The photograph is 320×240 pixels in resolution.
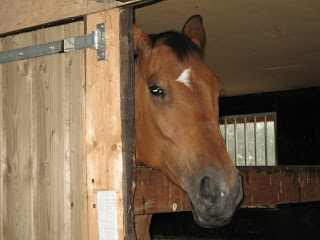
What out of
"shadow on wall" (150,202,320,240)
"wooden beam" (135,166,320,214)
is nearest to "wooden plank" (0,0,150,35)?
"wooden beam" (135,166,320,214)

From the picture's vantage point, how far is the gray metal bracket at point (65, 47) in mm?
2111

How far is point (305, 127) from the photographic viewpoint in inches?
323

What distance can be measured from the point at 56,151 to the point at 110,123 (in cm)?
42

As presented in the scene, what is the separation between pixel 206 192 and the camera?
212 centimetres

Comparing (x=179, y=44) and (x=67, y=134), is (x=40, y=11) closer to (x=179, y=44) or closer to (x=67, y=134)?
(x=67, y=134)

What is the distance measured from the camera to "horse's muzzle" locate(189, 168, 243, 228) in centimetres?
203

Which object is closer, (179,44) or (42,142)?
(42,142)

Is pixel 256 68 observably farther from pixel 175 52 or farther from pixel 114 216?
pixel 114 216

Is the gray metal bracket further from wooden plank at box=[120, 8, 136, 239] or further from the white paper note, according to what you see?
the white paper note

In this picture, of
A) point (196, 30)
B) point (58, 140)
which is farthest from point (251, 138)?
point (58, 140)

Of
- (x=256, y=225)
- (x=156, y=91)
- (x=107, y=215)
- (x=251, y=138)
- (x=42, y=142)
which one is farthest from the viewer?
(x=251, y=138)

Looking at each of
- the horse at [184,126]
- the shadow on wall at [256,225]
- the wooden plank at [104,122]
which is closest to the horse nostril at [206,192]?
the horse at [184,126]

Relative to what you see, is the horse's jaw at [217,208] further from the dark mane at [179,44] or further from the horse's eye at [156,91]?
the dark mane at [179,44]

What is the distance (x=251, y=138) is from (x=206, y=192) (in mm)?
7797
